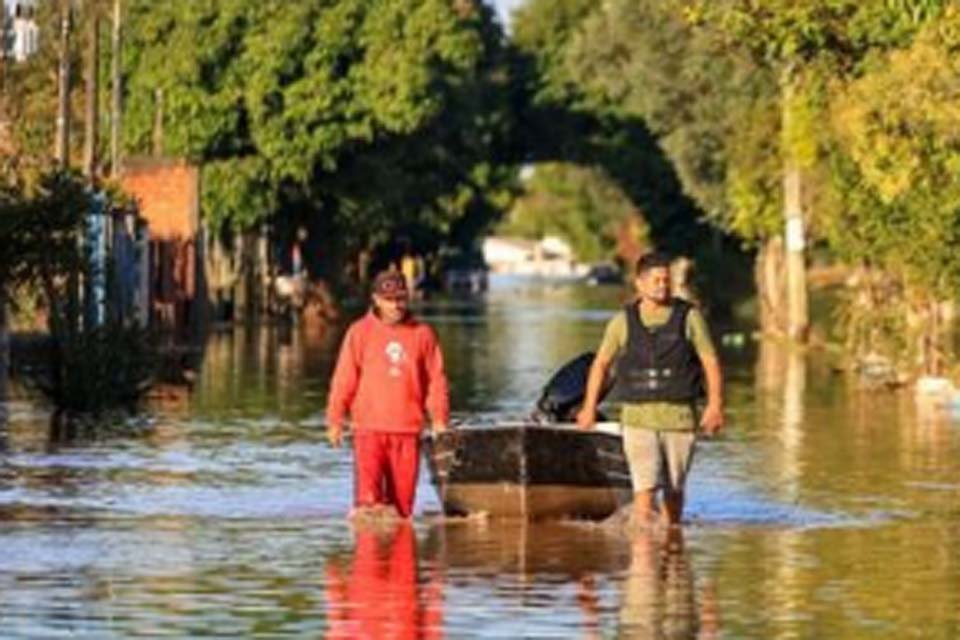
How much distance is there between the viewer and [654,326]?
22.5m

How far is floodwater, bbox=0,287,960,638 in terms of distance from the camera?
58.6 feet

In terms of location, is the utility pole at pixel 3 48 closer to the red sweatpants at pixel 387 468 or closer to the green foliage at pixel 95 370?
the green foliage at pixel 95 370

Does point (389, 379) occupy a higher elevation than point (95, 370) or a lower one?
higher

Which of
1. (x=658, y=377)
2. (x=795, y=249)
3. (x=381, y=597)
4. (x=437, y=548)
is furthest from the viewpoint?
(x=795, y=249)

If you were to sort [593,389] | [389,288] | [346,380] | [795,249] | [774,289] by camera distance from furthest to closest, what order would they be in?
[774,289] < [795,249] < [346,380] < [389,288] < [593,389]

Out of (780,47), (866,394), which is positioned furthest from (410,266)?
(780,47)

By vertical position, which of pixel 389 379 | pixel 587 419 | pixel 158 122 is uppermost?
pixel 158 122

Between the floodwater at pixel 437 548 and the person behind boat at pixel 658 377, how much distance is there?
57cm

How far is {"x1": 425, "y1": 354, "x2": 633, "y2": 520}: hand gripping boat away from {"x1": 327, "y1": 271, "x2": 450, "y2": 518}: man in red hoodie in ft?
1.81

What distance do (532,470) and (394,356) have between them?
4.74 ft

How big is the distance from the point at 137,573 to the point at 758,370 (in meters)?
35.8

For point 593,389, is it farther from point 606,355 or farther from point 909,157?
point 909,157

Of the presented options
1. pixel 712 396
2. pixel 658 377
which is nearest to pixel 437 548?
pixel 658 377

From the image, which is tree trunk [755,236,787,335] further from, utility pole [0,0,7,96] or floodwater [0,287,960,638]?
floodwater [0,287,960,638]
